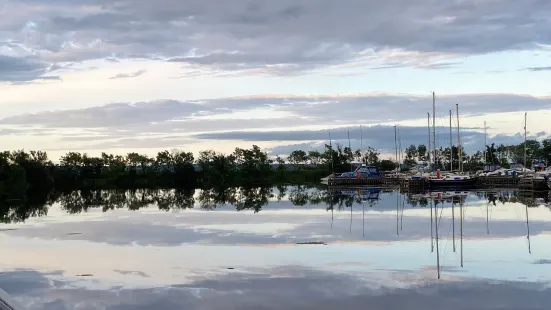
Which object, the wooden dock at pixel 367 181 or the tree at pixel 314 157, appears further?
the tree at pixel 314 157

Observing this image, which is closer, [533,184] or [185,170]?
[533,184]

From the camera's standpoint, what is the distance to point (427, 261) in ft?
66.8

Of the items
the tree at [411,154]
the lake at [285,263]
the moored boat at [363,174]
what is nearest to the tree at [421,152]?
the tree at [411,154]

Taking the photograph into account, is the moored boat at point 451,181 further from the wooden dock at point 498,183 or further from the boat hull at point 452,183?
the wooden dock at point 498,183

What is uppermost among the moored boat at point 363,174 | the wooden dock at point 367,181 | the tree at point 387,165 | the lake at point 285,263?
the tree at point 387,165

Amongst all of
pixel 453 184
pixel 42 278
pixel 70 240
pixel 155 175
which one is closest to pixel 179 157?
pixel 155 175

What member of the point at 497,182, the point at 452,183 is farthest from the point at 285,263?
the point at 497,182

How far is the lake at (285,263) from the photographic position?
15398 mm

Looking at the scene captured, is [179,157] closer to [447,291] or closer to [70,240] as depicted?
[70,240]

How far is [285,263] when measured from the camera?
2045cm

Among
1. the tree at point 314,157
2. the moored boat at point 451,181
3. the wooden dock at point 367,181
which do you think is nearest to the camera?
the moored boat at point 451,181

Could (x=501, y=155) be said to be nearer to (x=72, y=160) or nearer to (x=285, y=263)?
(x=72, y=160)

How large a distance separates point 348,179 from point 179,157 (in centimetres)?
4309

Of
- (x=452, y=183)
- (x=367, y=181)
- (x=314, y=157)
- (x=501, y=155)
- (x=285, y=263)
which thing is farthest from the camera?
(x=314, y=157)
